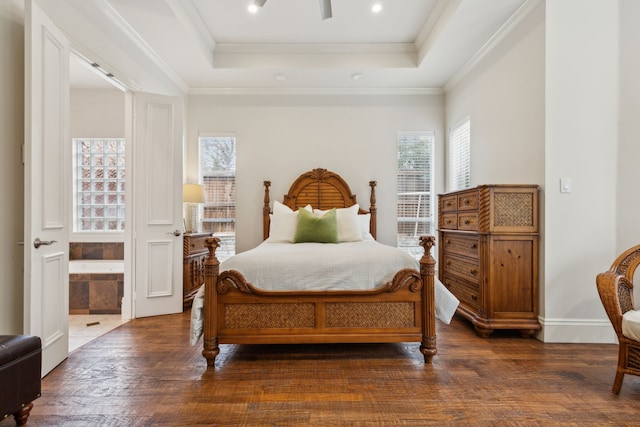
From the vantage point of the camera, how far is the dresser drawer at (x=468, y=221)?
3178mm

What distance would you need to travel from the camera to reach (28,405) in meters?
1.79

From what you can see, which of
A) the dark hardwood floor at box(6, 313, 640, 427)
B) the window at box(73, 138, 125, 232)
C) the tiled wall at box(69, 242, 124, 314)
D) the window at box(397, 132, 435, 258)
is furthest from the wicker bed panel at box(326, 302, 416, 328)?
the window at box(73, 138, 125, 232)

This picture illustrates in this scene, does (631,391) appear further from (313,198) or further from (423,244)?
(313,198)

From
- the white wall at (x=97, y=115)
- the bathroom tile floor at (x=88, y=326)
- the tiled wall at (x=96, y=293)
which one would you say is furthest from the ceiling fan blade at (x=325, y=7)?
the white wall at (x=97, y=115)

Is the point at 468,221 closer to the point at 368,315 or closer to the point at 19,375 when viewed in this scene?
the point at 368,315

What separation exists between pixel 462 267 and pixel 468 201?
694 millimetres

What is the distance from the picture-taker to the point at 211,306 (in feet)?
8.10

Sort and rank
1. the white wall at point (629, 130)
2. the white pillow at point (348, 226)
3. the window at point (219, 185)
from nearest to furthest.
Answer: the white wall at point (629, 130) → the white pillow at point (348, 226) → the window at point (219, 185)

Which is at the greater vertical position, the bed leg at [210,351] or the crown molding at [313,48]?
the crown molding at [313,48]

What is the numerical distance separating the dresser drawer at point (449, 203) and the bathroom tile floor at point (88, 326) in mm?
3594

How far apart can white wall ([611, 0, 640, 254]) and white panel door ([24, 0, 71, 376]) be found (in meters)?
4.29

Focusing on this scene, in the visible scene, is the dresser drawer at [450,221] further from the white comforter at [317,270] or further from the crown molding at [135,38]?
the crown molding at [135,38]

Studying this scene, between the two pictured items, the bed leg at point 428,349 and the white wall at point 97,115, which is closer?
the bed leg at point 428,349

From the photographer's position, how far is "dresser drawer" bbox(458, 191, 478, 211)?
316 cm
